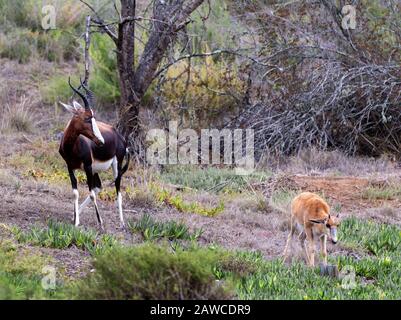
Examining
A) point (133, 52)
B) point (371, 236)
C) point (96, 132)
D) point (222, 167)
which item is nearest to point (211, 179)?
point (222, 167)

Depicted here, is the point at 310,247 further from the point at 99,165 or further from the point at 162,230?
the point at 99,165

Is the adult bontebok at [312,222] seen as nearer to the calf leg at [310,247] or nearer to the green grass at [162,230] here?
the calf leg at [310,247]

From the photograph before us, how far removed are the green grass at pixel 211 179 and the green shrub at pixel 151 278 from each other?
7.95m

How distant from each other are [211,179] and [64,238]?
592 cm

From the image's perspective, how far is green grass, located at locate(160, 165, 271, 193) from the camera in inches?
613

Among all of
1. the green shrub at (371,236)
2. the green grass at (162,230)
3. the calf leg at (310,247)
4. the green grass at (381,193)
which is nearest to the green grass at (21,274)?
the green grass at (162,230)

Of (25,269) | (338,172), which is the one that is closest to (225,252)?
(25,269)

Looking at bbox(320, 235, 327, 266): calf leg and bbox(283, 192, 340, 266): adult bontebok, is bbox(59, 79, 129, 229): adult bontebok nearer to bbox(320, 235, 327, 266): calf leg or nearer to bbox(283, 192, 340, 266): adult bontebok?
bbox(283, 192, 340, 266): adult bontebok

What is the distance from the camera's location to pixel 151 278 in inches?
281

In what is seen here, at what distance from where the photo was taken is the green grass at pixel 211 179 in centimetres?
1556

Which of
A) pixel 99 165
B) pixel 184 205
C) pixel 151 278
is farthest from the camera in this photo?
pixel 184 205

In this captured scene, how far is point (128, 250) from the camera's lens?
7.45 m

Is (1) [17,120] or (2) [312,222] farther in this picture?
(1) [17,120]

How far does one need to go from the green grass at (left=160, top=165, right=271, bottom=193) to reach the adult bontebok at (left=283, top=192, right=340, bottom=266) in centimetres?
421
